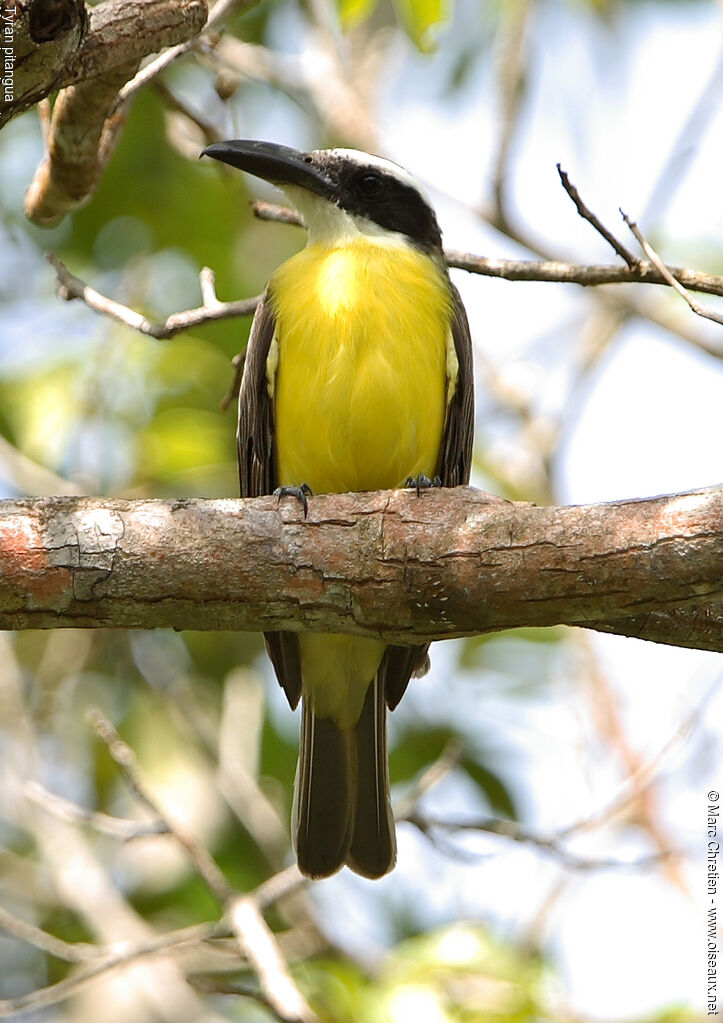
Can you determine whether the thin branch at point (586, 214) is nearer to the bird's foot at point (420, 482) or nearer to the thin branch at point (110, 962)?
the bird's foot at point (420, 482)

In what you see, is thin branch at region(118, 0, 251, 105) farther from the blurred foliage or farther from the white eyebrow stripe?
the blurred foliage

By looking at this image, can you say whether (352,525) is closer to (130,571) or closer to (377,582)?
(377,582)

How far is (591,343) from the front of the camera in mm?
8523

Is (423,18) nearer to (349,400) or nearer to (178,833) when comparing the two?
(349,400)

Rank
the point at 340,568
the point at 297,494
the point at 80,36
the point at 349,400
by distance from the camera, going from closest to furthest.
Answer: the point at 80,36 → the point at 340,568 → the point at 297,494 → the point at 349,400

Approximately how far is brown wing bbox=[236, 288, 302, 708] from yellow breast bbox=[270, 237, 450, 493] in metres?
0.06

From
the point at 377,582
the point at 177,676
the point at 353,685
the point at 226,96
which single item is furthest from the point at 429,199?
the point at 177,676

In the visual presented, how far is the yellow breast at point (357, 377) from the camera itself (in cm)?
457

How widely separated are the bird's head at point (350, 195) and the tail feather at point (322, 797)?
1.77m

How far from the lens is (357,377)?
4566 mm

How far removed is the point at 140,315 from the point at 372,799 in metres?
1.87

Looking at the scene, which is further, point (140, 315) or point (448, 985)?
point (448, 985)

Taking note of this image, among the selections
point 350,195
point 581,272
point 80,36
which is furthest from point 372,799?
point 80,36

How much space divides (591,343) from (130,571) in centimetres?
545
